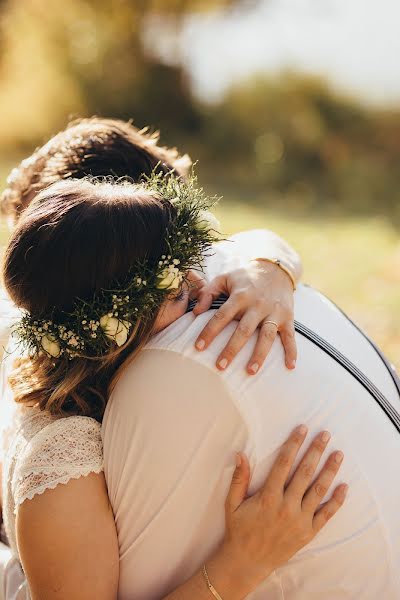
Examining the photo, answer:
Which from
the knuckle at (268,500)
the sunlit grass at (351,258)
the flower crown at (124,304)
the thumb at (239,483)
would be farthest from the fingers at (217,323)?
the sunlit grass at (351,258)

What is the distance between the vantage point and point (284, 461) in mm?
1758

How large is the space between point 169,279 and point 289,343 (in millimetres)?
372

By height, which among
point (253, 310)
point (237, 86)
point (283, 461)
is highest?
point (237, 86)

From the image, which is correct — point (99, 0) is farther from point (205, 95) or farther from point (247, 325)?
point (247, 325)

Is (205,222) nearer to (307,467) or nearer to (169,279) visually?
(169,279)

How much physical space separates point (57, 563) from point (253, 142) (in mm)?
10958

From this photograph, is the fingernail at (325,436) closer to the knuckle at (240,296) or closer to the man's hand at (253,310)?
the man's hand at (253,310)

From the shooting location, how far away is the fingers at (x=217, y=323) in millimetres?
1807

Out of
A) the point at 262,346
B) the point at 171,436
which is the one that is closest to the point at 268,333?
the point at 262,346

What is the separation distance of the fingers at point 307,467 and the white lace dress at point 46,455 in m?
0.49

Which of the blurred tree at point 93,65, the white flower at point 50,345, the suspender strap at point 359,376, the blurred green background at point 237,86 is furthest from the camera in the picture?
the blurred tree at point 93,65

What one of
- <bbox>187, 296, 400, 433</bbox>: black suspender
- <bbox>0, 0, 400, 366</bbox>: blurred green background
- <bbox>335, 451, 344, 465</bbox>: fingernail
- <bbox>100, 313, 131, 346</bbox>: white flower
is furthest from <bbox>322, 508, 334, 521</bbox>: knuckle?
<bbox>0, 0, 400, 366</bbox>: blurred green background

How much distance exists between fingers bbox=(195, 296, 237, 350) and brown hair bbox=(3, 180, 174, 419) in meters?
0.16

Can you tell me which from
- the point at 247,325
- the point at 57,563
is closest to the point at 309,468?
the point at 247,325
